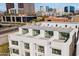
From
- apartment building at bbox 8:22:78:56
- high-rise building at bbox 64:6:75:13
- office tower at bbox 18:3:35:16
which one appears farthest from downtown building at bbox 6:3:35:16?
high-rise building at bbox 64:6:75:13

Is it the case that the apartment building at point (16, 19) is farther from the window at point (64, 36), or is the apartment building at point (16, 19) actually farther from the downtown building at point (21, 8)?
the window at point (64, 36)

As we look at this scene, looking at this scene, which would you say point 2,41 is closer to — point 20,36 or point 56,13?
point 20,36

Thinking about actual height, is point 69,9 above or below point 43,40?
above

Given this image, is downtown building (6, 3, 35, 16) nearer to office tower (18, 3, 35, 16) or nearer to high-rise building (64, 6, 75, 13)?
office tower (18, 3, 35, 16)

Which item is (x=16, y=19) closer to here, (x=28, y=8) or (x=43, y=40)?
(x=28, y=8)

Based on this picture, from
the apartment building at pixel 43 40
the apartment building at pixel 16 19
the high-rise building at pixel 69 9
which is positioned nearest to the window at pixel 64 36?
the apartment building at pixel 43 40

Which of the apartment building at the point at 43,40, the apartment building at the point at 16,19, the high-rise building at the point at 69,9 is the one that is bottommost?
the apartment building at the point at 43,40

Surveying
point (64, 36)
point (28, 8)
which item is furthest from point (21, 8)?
point (64, 36)

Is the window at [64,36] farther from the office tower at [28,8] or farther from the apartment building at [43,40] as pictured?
the office tower at [28,8]

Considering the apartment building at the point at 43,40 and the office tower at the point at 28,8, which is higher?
the office tower at the point at 28,8
